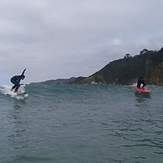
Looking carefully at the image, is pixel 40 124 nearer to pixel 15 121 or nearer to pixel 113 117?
pixel 15 121

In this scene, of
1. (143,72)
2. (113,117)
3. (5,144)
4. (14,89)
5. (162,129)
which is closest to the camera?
(5,144)

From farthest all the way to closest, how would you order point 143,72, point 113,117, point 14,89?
point 143,72
point 14,89
point 113,117

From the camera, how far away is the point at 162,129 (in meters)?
19.7

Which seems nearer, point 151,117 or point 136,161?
point 136,161

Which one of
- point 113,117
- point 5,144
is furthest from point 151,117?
point 5,144

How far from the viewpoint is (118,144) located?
16047 millimetres

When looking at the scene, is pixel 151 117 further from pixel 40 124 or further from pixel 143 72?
pixel 143 72

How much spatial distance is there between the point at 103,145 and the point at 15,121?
7.67 metres

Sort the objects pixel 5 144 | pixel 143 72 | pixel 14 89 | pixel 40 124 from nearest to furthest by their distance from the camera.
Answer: pixel 5 144 → pixel 40 124 → pixel 14 89 → pixel 143 72

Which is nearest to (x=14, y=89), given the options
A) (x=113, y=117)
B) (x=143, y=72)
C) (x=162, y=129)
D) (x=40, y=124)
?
(x=113, y=117)

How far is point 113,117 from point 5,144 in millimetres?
10544

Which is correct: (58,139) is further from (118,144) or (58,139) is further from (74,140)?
(118,144)

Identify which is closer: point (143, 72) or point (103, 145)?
point (103, 145)

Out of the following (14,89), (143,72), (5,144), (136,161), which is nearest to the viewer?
(136,161)
